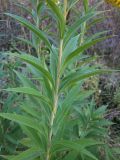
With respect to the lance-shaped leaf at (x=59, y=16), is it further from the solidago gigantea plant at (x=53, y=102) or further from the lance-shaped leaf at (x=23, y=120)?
the lance-shaped leaf at (x=23, y=120)

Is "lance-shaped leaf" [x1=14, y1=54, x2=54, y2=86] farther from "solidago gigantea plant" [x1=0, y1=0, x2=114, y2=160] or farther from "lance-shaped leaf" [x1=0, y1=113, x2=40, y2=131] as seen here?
"lance-shaped leaf" [x1=0, y1=113, x2=40, y2=131]

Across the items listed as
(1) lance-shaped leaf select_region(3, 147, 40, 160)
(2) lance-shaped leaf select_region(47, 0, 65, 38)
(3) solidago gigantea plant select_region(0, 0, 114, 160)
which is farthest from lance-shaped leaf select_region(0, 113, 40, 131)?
(2) lance-shaped leaf select_region(47, 0, 65, 38)

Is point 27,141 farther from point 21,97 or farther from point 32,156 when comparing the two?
point 21,97

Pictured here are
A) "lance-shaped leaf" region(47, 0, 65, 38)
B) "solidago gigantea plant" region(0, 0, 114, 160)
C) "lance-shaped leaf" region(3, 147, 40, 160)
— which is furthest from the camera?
"lance-shaped leaf" region(3, 147, 40, 160)

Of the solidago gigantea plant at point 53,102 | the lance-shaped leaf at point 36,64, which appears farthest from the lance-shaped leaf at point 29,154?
the lance-shaped leaf at point 36,64

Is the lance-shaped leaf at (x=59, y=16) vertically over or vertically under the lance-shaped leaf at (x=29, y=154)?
over

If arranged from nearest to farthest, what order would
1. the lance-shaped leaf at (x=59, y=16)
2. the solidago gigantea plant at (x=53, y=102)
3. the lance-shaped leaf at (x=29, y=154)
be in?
1. the lance-shaped leaf at (x=59, y=16)
2. the solidago gigantea plant at (x=53, y=102)
3. the lance-shaped leaf at (x=29, y=154)

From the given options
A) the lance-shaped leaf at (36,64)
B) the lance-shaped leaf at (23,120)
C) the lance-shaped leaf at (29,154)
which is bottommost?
the lance-shaped leaf at (29,154)

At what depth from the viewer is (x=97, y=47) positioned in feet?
A: 17.3

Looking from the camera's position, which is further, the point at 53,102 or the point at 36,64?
the point at 53,102

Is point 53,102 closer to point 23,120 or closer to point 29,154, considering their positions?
point 23,120

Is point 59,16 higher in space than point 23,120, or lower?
higher

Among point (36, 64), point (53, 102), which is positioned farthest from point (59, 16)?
point (53, 102)

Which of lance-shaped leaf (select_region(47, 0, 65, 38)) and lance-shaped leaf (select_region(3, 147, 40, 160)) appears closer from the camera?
lance-shaped leaf (select_region(47, 0, 65, 38))
